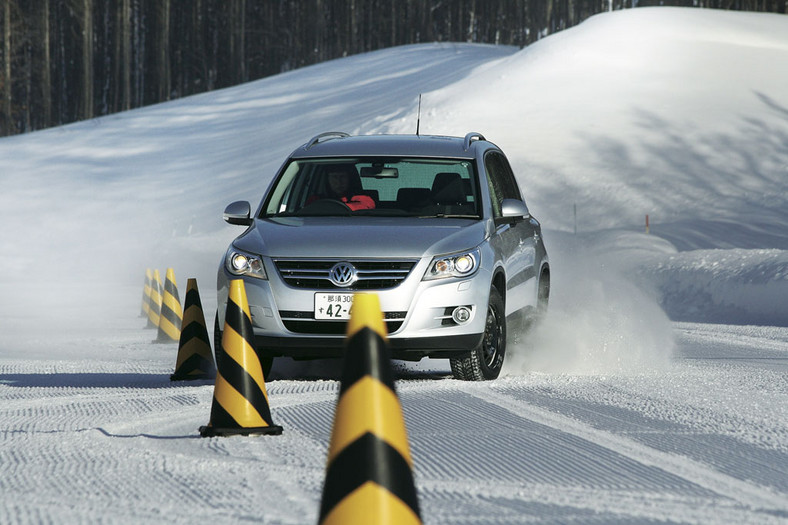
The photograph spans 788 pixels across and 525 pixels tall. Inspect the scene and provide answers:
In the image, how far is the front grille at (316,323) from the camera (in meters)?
8.52

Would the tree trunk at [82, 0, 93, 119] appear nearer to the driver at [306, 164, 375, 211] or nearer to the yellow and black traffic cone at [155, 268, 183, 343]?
the yellow and black traffic cone at [155, 268, 183, 343]

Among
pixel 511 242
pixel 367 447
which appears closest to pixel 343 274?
pixel 511 242

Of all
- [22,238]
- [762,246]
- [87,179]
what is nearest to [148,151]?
[87,179]

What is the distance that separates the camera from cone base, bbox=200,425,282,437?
6.70 meters

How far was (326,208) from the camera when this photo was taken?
976cm

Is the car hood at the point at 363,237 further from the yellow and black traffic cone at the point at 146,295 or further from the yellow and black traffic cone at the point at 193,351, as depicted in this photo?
the yellow and black traffic cone at the point at 146,295

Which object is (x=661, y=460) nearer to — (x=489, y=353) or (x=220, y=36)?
(x=489, y=353)

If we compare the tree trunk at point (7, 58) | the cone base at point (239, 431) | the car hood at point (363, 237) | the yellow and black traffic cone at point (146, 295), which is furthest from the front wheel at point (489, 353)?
the tree trunk at point (7, 58)

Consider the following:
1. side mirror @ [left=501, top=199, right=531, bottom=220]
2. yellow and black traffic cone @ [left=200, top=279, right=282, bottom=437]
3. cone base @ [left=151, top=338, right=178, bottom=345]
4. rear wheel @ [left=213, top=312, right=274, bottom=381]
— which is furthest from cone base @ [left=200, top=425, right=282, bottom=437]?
cone base @ [left=151, top=338, right=178, bottom=345]

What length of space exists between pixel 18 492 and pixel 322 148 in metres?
5.63

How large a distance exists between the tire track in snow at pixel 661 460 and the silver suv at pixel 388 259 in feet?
2.46

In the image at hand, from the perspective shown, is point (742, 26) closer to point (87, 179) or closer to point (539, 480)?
point (87, 179)

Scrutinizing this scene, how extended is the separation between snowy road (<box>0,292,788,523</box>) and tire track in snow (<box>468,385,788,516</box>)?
0.01 m

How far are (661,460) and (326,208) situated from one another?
433 centimetres
